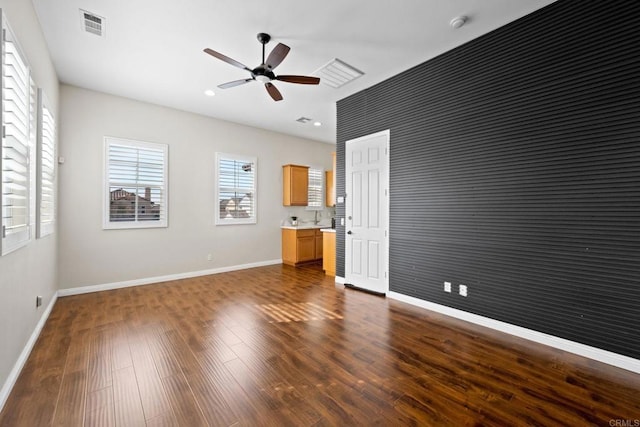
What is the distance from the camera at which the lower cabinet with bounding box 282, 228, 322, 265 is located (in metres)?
6.33

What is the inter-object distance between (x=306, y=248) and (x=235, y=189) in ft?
6.80

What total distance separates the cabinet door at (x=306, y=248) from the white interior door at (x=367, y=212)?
1.88m

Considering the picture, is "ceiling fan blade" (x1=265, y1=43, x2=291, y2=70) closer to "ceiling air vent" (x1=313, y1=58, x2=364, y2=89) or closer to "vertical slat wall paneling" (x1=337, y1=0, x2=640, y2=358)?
"ceiling air vent" (x1=313, y1=58, x2=364, y2=89)

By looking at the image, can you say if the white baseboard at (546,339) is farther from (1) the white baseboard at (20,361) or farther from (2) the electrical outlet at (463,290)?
(1) the white baseboard at (20,361)

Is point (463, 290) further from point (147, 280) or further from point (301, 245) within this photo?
point (147, 280)

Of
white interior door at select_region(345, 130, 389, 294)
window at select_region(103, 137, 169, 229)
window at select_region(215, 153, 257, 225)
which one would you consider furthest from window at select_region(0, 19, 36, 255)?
white interior door at select_region(345, 130, 389, 294)

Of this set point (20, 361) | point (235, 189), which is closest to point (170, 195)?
point (235, 189)

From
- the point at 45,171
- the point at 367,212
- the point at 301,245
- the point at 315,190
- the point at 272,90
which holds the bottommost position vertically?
the point at 301,245

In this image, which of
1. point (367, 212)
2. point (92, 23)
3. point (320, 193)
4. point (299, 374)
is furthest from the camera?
point (320, 193)

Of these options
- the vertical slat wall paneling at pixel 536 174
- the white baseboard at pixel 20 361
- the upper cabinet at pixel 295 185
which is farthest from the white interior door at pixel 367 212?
the white baseboard at pixel 20 361

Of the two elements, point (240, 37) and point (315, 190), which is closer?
point (240, 37)

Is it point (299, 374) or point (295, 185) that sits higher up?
point (295, 185)

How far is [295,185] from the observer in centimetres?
672

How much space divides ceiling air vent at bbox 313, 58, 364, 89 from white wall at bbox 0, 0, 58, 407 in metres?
2.90
